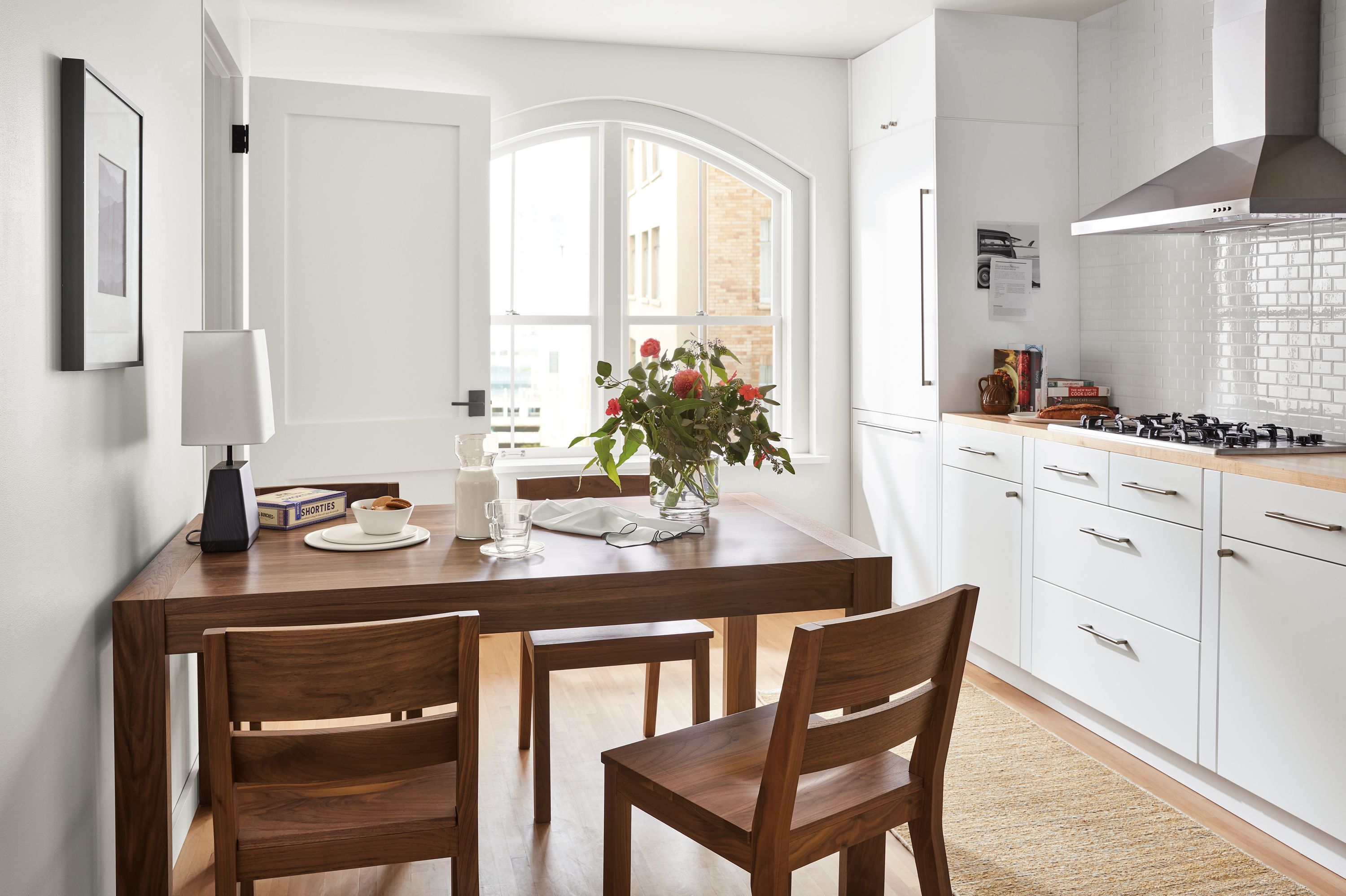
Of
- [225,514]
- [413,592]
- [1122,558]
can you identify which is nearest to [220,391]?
[225,514]

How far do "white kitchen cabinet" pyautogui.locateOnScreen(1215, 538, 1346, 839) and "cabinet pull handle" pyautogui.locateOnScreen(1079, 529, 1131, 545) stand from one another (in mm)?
400

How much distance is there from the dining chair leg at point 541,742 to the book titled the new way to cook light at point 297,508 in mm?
639

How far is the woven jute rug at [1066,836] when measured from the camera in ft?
7.89

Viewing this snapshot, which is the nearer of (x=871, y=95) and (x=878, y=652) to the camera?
(x=878, y=652)

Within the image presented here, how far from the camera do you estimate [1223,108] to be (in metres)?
3.26

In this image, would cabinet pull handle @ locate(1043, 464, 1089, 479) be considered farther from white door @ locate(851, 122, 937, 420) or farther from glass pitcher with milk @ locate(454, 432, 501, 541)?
glass pitcher with milk @ locate(454, 432, 501, 541)

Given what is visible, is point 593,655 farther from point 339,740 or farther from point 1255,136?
point 1255,136

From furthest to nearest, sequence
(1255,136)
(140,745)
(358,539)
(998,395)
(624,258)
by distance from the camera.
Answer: (624,258) → (998,395) → (1255,136) → (358,539) → (140,745)

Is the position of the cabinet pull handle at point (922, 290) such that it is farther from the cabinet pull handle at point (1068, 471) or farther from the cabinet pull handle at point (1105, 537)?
the cabinet pull handle at point (1105, 537)

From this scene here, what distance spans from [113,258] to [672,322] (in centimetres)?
327

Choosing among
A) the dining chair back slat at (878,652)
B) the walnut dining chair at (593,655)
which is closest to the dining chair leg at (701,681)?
the walnut dining chair at (593,655)

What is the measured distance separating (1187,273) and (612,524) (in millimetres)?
2483

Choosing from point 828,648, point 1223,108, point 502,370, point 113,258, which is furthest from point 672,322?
point 828,648

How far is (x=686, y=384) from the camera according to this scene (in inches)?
91.5
